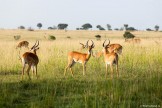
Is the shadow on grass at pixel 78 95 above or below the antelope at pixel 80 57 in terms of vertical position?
below

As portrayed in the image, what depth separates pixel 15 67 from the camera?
13.0m

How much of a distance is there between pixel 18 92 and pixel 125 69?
17.5ft

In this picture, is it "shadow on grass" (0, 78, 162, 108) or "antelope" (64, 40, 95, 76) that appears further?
"antelope" (64, 40, 95, 76)

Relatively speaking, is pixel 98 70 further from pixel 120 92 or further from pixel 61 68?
pixel 120 92

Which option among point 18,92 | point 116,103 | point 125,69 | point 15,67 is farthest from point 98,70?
point 116,103

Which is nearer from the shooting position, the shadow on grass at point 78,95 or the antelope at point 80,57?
the shadow on grass at point 78,95

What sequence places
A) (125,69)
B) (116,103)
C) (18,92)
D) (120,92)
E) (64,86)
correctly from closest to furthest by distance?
(116,103)
(120,92)
(18,92)
(64,86)
(125,69)

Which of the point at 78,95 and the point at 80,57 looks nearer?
the point at 78,95

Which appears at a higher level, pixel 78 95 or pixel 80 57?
pixel 80 57

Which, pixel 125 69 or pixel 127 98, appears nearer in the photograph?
pixel 127 98

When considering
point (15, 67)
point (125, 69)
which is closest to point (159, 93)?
point (125, 69)

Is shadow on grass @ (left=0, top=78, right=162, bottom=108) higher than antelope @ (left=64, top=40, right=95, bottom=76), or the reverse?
antelope @ (left=64, top=40, right=95, bottom=76)

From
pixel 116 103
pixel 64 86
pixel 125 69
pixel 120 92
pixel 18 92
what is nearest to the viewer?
pixel 116 103

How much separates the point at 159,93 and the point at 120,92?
910mm
